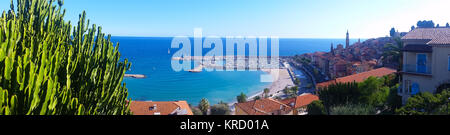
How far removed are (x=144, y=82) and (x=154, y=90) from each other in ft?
21.0

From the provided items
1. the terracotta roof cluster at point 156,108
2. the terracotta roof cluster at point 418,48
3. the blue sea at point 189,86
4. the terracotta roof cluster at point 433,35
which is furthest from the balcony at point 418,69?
the blue sea at point 189,86

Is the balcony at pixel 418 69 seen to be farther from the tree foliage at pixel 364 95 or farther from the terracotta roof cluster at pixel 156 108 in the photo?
the terracotta roof cluster at pixel 156 108

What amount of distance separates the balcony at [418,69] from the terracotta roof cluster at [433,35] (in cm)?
89

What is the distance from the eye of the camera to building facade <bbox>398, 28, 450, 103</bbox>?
320 inches

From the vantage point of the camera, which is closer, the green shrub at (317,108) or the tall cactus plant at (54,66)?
the tall cactus plant at (54,66)

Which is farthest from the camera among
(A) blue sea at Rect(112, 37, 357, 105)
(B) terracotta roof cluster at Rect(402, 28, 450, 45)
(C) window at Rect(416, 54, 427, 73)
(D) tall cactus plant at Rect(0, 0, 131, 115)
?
(A) blue sea at Rect(112, 37, 357, 105)

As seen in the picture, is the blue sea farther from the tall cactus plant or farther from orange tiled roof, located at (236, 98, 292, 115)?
the tall cactus plant

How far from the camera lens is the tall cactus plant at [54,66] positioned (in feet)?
5.96

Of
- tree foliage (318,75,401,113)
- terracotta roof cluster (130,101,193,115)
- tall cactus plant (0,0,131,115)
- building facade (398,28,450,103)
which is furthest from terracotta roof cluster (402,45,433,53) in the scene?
terracotta roof cluster (130,101,193,115)

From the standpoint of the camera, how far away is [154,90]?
41.0 m

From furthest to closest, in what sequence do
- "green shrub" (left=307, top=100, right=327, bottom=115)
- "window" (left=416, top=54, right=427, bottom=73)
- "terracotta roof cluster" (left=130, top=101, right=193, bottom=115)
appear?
1. "terracotta roof cluster" (left=130, top=101, right=193, bottom=115)
2. "green shrub" (left=307, top=100, right=327, bottom=115)
3. "window" (left=416, top=54, right=427, bottom=73)

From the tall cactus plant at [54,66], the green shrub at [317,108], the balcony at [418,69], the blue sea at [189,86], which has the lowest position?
the blue sea at [189,86]

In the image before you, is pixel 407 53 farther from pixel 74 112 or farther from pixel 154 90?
pixel 154 90

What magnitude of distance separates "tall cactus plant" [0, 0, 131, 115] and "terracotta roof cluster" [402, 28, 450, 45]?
29.4 ft
